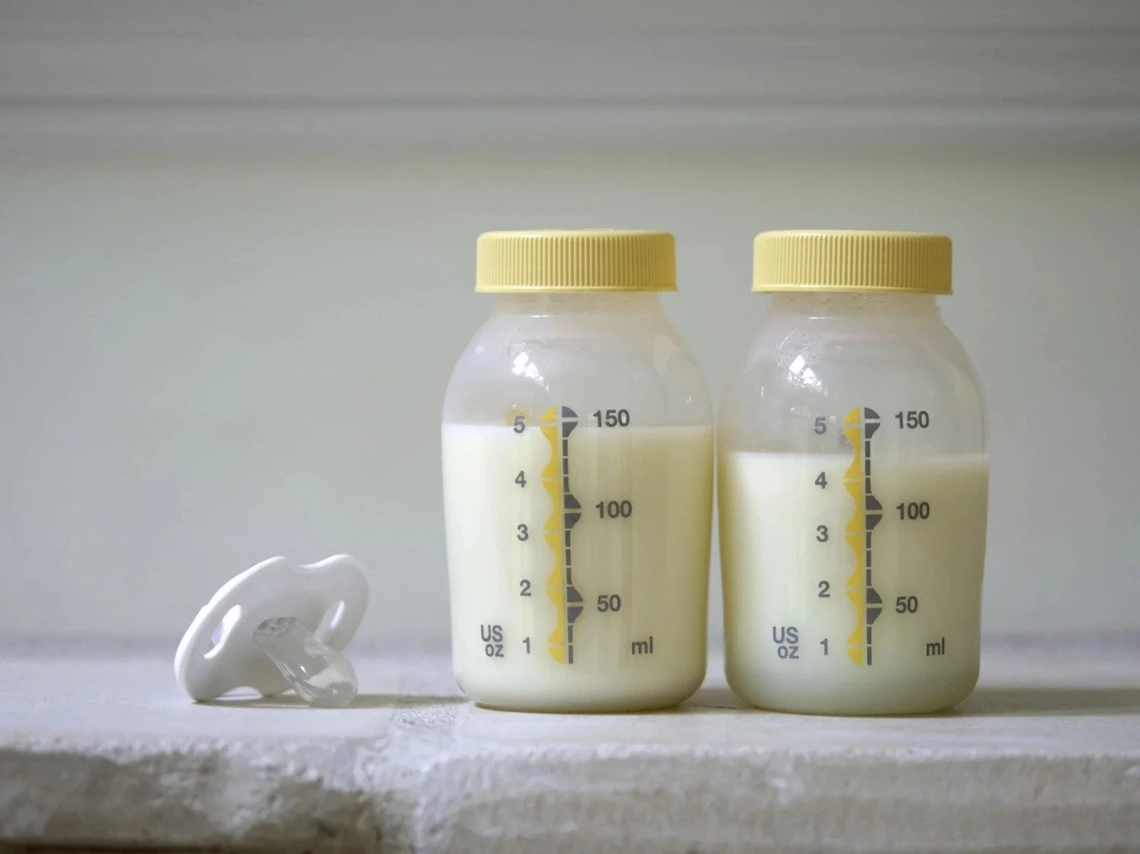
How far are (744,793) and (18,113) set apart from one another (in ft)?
2.24

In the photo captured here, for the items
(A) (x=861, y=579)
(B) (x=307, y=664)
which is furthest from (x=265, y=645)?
(A) (x=861, y=579)

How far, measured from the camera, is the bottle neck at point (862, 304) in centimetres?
74

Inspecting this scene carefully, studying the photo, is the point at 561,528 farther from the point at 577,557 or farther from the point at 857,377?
the point at 857,377

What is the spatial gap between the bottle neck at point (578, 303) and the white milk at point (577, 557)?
6 centimetres

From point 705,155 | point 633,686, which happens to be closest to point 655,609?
point 633,686

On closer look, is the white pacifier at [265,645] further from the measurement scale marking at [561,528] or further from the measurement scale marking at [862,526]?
the measurement scale marking at [862,526]

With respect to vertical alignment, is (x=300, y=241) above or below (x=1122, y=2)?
below

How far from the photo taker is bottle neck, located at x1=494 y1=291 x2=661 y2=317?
2.45ft

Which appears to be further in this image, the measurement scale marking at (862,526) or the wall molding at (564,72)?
the wall molding at (564,72)

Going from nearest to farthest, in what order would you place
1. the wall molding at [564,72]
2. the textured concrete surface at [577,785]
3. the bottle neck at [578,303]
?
the textured concrete surface at [577,785] < the bottle neck at [578,303] < the wall molding at [564,72]

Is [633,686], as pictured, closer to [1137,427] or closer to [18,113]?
[1137,427]

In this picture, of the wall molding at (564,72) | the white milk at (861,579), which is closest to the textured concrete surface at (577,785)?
the white milk at (861,579)

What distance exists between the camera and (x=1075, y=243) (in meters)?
0.97

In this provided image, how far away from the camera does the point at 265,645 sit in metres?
0.78
